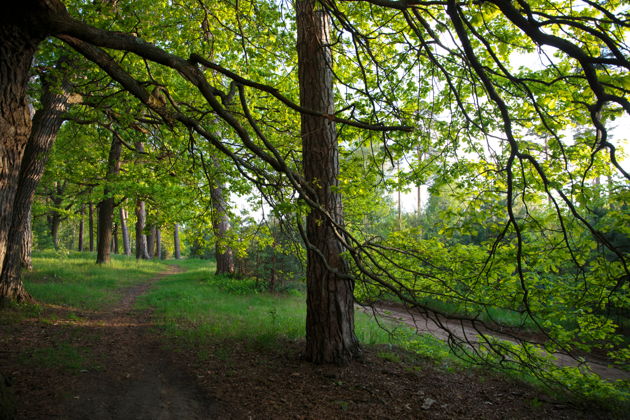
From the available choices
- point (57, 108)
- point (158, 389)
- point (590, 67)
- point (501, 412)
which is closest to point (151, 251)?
point (57, 108)

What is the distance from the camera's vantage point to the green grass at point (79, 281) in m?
9.45

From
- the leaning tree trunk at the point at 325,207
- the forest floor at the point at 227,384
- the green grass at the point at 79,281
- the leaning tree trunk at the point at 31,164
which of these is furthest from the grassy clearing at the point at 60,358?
the green grass at the point at 79,281

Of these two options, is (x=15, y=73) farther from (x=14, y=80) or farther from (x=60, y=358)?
(x=60, y=358)

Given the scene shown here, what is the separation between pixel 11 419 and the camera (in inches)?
135

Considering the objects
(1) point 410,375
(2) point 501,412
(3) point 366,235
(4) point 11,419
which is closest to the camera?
(4) point 11,419

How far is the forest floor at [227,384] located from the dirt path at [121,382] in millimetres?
14

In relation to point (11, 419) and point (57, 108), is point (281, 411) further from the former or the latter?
point (57, 108)

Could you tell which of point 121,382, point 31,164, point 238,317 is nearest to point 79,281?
point 31,164

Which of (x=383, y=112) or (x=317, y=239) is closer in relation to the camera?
(x=383, y=112)

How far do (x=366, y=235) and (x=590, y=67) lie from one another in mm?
4500

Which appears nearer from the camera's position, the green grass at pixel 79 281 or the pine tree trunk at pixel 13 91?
the pine tree trunk at pixel 13 91

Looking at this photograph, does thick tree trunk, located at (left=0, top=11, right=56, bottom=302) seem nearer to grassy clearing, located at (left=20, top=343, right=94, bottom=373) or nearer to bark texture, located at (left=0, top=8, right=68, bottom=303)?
bark texture, located at (left=0, top=8, right=68, bottom=303)

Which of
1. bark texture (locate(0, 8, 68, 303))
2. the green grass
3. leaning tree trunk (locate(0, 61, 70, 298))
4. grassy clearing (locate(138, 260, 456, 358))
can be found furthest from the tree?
the green grass

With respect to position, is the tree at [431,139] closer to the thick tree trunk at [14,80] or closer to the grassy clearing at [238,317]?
the thick tree trunk at [14,80]
